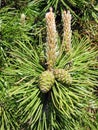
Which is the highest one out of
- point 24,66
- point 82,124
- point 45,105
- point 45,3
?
point 45,3

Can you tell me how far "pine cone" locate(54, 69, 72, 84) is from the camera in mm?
871

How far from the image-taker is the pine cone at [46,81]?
0.86 m

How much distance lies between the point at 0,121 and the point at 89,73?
0.82 ft

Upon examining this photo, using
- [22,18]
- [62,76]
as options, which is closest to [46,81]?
[62,76]

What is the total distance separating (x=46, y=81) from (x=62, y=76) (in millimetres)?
37

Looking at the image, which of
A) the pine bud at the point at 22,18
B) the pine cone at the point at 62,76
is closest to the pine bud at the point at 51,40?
the pine cone at the point at 62,76

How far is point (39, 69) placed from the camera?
0.92m

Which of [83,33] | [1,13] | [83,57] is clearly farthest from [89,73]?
[1,13]

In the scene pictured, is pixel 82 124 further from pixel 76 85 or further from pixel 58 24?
pixel 58 24

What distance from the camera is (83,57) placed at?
0.95 metres

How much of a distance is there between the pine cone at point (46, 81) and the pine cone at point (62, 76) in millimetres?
12

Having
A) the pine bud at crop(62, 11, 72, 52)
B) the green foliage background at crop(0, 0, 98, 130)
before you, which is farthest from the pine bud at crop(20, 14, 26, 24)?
the pine bud at crop(62, 11, 72, 52)

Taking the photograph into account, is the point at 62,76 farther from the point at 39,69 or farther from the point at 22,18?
the point at 22,18

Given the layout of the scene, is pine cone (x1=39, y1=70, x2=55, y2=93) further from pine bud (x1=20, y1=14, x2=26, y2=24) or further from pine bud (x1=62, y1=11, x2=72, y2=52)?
pine bud (x1=20, y1=14, x2=26, y2=24)
